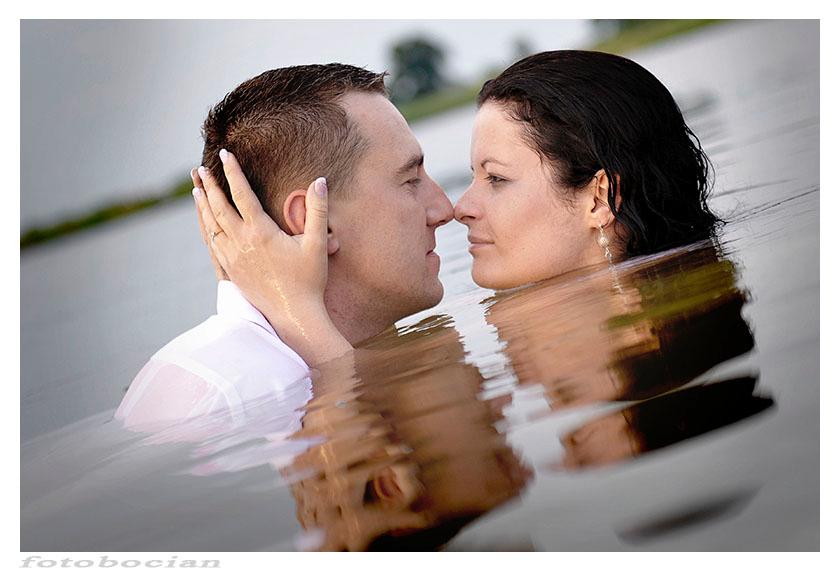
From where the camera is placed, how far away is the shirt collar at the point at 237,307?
298 centimetres

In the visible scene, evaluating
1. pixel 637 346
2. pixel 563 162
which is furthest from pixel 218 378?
pixel 563 162

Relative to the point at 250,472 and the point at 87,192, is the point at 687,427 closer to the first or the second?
the point at 250,472

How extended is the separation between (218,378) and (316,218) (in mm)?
606

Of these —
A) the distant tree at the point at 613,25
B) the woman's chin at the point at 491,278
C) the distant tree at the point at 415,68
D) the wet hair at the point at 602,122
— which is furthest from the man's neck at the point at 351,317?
the distant tree at the point at 415,68

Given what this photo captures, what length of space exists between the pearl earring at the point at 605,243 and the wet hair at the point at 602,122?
0.20 ft

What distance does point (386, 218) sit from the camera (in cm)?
328

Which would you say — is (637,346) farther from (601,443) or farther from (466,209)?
(466,209)

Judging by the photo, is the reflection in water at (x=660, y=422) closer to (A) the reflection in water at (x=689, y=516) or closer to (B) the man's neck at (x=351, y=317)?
(A) the reflection in water at (x=689, y=516)

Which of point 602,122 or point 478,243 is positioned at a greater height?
point 602,122

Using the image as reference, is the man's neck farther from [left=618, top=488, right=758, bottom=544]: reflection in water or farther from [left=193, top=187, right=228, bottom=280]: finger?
[left=618, top=488, right=758, bottom=544]: reflection in water

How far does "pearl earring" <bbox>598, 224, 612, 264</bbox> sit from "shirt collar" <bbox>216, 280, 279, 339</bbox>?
128 centimetres

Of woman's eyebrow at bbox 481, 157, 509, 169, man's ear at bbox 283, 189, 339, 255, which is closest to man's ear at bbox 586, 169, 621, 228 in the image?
woman's eyebrow at bbox 481, 157, 509, 169

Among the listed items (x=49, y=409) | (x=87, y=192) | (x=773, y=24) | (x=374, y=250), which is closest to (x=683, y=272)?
(x=374, y=250)

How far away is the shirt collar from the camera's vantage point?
2980 millimetres
